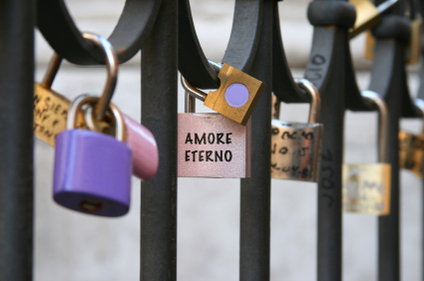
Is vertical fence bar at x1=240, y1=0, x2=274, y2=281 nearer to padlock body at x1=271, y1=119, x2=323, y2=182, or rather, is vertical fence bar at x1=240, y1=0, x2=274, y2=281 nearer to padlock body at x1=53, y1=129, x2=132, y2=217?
padlock body at x1=271, y1=119, x2=323, y2=182

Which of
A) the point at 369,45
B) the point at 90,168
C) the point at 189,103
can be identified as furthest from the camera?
the point at 369,45

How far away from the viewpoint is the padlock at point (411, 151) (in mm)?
1105

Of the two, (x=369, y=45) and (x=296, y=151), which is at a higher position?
(x=369, y=45)

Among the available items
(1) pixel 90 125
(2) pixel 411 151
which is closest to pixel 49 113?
(1) pixel 90 125

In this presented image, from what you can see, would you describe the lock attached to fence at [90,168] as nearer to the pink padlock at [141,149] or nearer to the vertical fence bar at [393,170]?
the pink padlock at [141,149]

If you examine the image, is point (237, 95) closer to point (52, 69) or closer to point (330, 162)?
point (52, 69)

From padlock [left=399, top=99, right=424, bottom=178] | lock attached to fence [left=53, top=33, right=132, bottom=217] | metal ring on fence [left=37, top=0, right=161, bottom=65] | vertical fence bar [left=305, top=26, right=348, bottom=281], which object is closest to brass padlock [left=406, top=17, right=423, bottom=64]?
padlock [left=399, top=99, right=424, bottom=178]

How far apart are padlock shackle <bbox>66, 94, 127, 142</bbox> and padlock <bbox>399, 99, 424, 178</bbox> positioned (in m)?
0.88

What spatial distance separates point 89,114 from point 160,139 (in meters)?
0.11

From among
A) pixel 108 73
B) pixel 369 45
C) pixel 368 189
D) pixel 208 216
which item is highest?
pixel 369 45

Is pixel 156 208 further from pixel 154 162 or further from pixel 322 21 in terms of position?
pixel 322 21

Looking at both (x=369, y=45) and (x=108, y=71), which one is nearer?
(x=108, y=71)

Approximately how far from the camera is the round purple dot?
1.61ft

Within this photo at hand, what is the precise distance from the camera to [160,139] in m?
0.45
